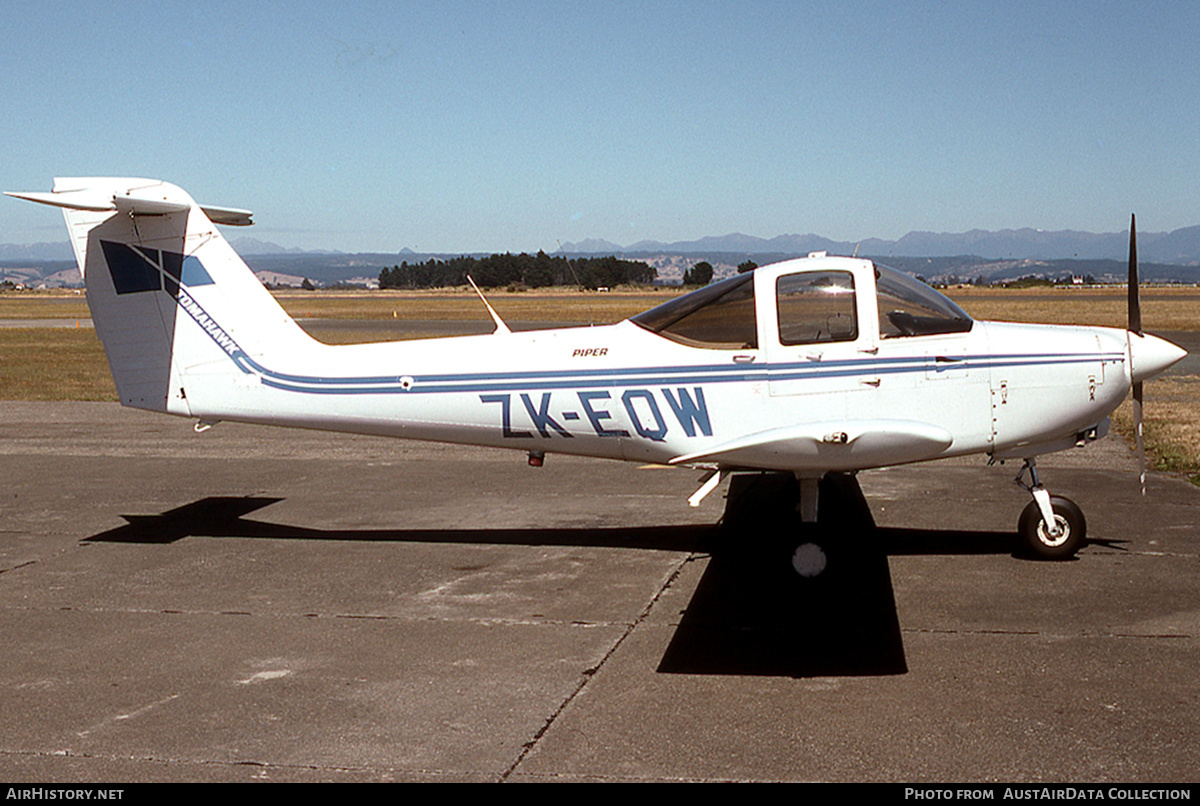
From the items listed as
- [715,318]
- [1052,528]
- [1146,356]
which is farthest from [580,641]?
[1146,356]

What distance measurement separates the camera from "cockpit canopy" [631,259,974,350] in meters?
7.66

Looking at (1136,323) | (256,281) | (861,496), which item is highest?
(256,281)

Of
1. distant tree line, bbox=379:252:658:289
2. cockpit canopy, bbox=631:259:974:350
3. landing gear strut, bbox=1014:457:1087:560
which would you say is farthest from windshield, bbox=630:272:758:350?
distant tree line, bbox=379:252:658:289

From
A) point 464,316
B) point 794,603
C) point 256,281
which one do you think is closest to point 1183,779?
point 794,603

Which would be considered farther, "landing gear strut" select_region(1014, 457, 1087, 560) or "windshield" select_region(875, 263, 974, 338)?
"landing gear strut" select_region(1014, 457, 1087, 560)

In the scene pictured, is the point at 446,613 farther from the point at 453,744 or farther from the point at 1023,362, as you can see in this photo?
the point at 1023,362

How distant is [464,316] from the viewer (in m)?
58.6

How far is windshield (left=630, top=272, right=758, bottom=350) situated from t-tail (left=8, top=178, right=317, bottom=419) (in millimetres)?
3228

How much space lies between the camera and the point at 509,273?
4547 inches

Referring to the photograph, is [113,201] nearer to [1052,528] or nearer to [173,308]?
[173,308]

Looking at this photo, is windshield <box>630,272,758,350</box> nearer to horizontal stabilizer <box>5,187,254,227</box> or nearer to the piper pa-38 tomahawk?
the piper pa-38 tomahawk

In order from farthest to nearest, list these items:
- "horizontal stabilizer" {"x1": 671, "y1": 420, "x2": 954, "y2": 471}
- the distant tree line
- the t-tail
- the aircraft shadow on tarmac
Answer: the distant tree line → the t-tail → "horizontal stabilizer" {"x1": 671, "y1": 420, "x2": 954, "y2": 471} → the aircraft shadow on tarmac

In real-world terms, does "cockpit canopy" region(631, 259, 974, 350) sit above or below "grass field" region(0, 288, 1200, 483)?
above

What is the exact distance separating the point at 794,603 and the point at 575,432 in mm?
2213
